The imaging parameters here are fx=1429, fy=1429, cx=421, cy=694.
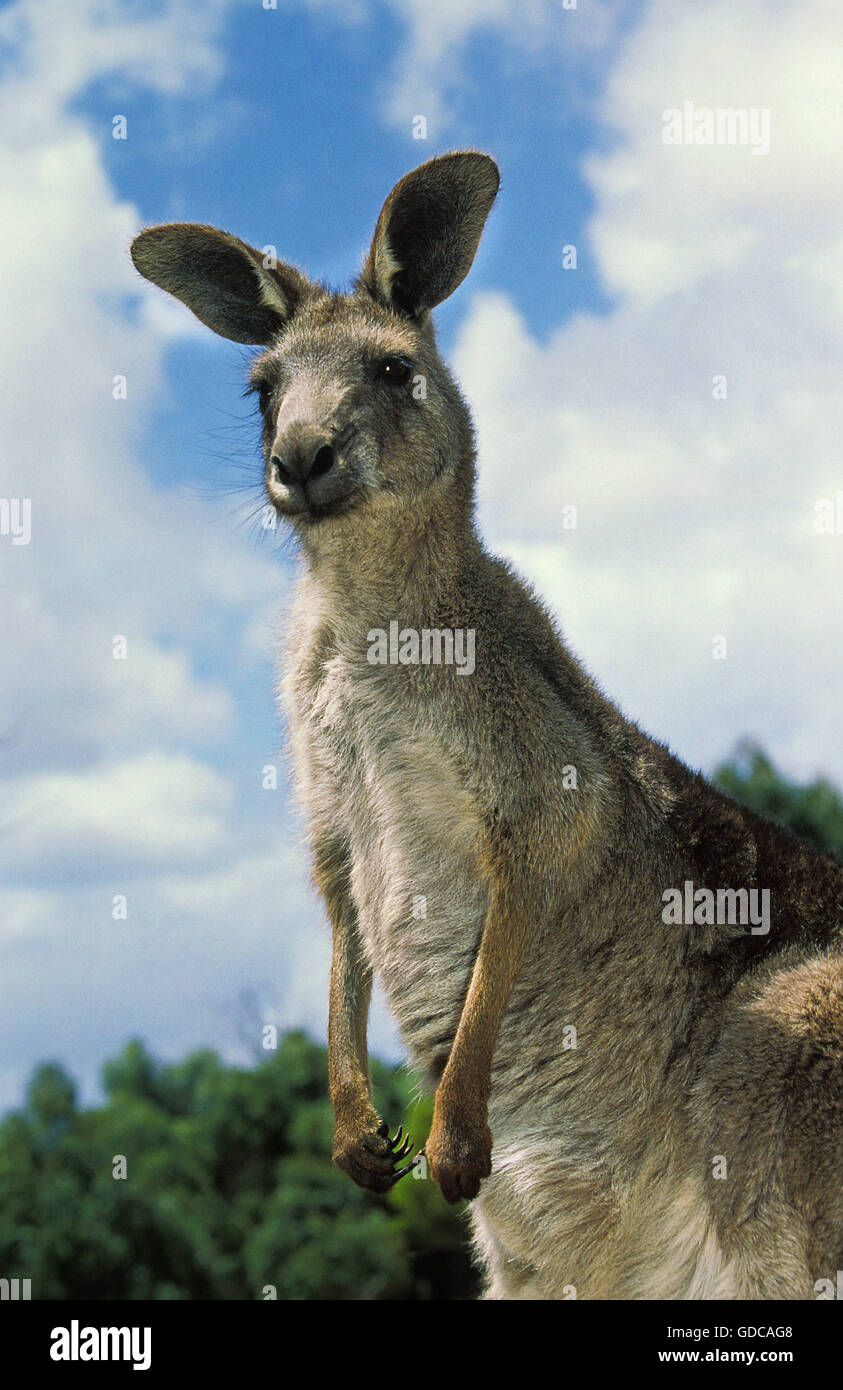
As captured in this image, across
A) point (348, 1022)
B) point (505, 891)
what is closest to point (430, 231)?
point (505, 891)

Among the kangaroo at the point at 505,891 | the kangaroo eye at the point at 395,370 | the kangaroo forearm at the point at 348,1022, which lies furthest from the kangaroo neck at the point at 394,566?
the kangaroo forearm at the point at 348,1022

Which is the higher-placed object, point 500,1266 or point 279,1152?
point 500,1266

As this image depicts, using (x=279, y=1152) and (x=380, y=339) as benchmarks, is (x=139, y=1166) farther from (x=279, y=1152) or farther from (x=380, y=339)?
(x=380, y=339)

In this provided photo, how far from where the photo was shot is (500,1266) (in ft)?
22.4

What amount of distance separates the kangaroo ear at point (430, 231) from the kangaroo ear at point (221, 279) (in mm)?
446

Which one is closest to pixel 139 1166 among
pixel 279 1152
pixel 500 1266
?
pixel 279 1152

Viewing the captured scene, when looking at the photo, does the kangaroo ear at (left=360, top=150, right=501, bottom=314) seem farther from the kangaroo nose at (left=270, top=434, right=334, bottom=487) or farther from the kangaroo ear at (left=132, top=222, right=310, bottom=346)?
the kangaroo nose at (left=270, top=434, right=334, bottom=487)

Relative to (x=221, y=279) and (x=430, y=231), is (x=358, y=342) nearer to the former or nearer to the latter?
(x=430, y=231)

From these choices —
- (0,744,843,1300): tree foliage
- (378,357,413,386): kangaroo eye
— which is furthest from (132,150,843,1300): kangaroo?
(0,744,843,1300): tree foliage

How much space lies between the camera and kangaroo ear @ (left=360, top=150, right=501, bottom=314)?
22.2ft

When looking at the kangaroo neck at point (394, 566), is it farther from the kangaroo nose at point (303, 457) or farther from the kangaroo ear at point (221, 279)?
the kangaroo ear at point (221, 279)

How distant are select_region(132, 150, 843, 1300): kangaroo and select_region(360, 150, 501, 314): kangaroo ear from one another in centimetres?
1

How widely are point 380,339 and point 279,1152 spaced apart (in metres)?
28.2

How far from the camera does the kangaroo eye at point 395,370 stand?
22.1 ft
